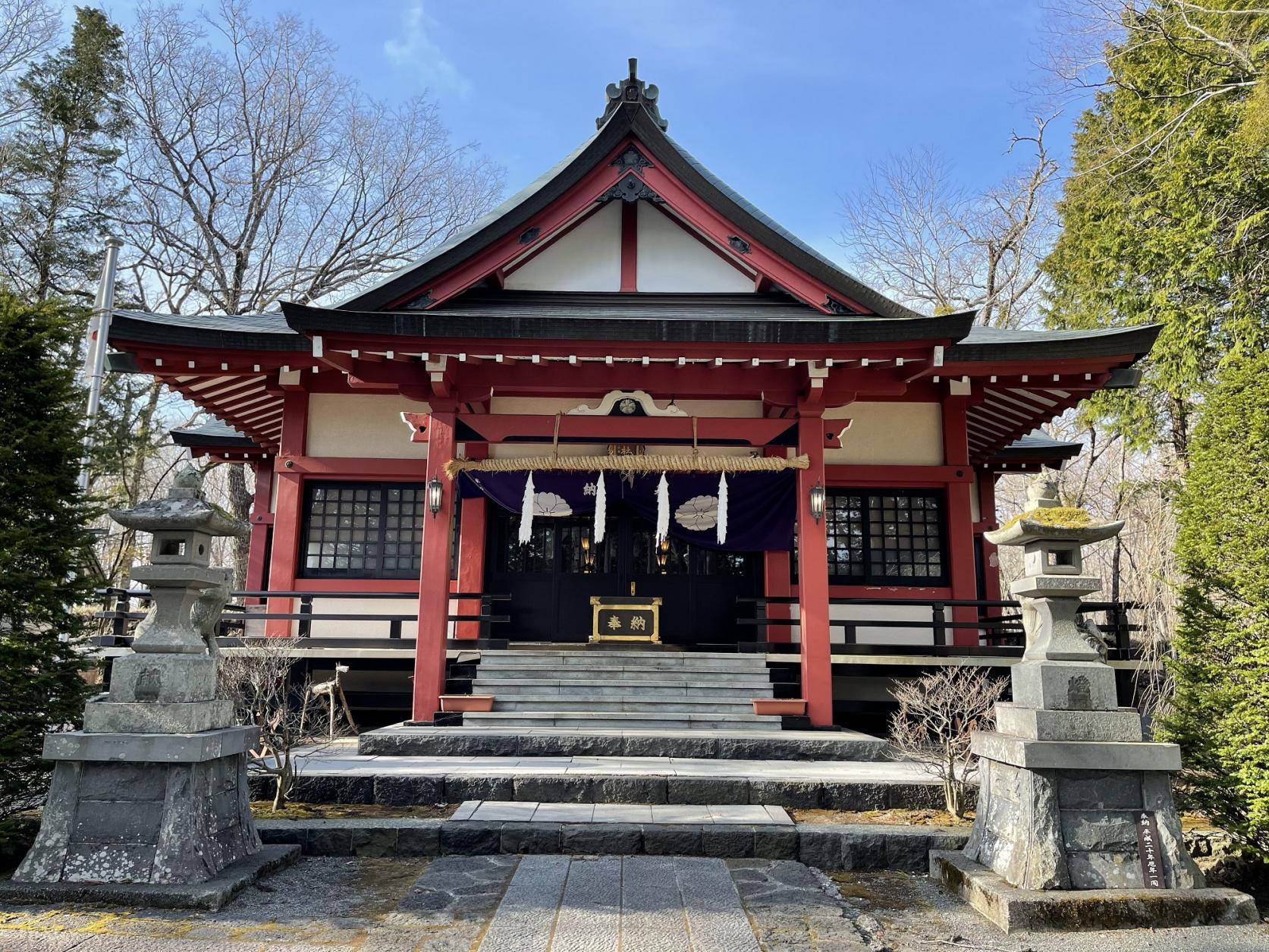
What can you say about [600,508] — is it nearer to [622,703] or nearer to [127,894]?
[622,703]

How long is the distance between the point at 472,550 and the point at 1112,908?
8618 millimetres

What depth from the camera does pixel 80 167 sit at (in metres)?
21.7

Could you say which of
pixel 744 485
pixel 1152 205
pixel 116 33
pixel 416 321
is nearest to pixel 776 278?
pixel 744 485

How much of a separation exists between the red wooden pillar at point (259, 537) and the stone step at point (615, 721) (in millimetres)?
5538

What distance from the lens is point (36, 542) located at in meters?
5.55

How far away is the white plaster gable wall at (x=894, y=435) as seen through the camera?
11.6m

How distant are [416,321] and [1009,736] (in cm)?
675

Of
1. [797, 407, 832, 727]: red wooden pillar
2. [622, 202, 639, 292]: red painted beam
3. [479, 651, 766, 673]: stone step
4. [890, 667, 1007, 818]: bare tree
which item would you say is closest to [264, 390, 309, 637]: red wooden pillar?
[479, 651, 766, 673]: stone step

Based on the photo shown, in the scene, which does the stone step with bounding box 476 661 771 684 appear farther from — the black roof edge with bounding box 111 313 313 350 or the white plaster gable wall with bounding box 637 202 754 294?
the white plaster gable wall with bounding box 637 202 754 294

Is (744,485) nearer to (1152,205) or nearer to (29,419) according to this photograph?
(29,419)

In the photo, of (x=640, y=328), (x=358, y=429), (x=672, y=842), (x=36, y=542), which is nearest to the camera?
(x=36, y=542)

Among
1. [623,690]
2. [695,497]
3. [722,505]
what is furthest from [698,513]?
[623,690]

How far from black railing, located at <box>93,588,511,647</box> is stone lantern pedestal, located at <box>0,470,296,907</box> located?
3808 mm

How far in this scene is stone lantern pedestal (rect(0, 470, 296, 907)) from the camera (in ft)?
16.0
